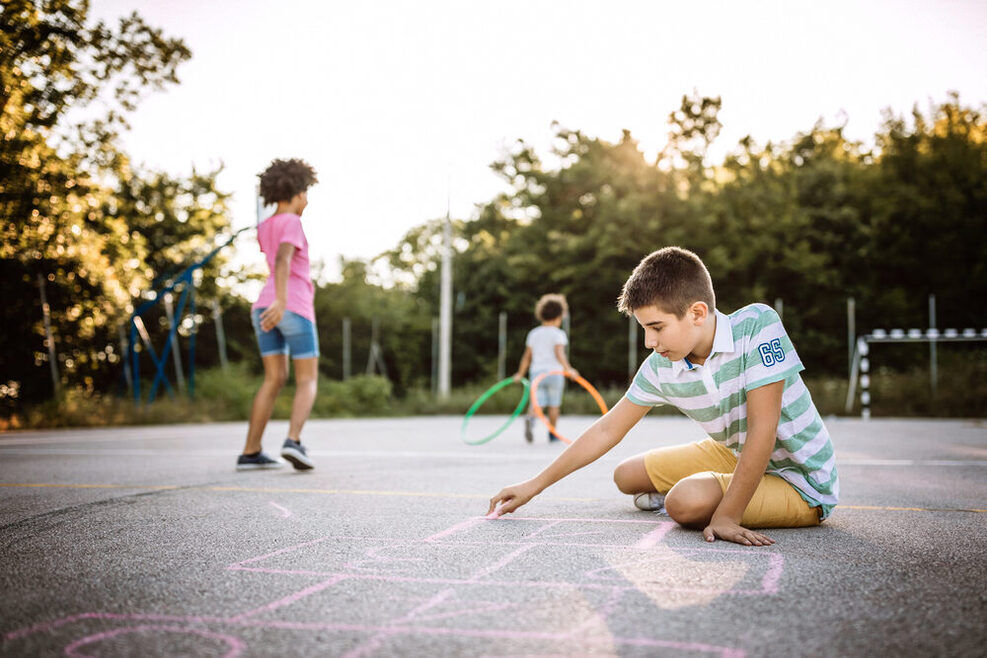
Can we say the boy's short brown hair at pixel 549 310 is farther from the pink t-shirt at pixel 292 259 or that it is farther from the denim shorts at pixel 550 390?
the pink t-shirt at pixel 292 259

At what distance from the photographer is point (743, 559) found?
2.48m

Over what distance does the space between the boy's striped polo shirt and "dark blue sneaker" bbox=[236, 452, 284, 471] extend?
3.06m

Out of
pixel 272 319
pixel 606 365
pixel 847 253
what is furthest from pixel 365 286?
pixel 272 319

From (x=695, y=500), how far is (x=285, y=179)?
3.44 meters

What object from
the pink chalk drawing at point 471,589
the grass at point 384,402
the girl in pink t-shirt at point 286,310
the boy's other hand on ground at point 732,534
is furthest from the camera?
the grass at point 384,402

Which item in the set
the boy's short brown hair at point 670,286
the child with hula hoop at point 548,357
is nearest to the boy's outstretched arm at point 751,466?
the boy's short brown hair at point 670,286

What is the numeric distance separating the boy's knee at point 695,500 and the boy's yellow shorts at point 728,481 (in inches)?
1.6

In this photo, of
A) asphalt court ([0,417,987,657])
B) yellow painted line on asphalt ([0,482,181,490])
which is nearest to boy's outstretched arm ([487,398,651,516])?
asphalt court ([0,417,987,657])

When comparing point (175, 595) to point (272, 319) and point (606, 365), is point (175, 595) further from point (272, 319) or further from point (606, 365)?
point (606, 365)

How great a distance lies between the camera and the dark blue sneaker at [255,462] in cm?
535

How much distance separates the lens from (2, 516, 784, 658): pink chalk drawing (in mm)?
1722

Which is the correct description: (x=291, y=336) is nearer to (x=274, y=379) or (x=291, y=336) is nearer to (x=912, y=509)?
(x=274, y=379)

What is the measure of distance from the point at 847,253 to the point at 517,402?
40.2ft

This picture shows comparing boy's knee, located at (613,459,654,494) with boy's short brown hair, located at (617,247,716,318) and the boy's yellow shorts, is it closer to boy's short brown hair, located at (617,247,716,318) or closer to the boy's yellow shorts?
the boy's yellow shorts
